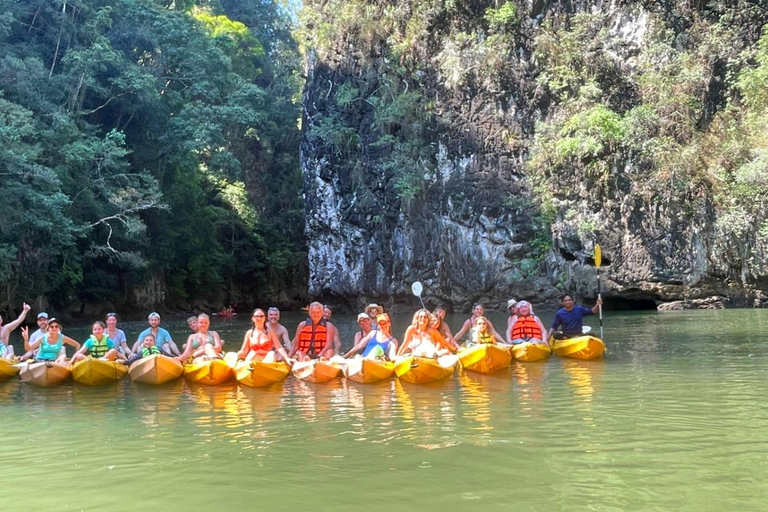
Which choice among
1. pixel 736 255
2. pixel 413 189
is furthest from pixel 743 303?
pixel 413 189

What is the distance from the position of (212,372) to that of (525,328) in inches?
194

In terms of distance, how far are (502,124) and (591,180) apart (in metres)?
3.98

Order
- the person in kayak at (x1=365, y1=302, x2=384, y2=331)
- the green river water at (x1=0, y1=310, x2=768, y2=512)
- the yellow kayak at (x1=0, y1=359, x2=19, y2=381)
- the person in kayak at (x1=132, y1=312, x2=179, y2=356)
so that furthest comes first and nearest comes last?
the person in kayak at (x1=132, y1=312, x2=179, y2=356)
the person in kayak at (x1=365, y1=302, x2=384, y2=331)
the yellow kayak at (x1=0, y1=359, x2=19, y2=381)
the green river water at (x1=0, y1=310, x2=768, y2=512)

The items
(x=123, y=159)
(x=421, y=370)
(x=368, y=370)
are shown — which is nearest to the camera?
(x=421, y=370)

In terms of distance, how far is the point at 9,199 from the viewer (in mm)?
19922

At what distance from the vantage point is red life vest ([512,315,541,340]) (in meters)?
11.9

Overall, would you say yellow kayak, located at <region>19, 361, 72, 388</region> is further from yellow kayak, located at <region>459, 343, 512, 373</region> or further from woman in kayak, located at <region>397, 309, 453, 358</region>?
yellow kayak, located at <region>459, 343, 512, 373</region>

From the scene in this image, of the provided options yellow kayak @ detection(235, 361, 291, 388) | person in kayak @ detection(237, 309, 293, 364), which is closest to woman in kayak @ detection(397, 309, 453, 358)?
person in kayak @ detection(237, 309, 293, 364)

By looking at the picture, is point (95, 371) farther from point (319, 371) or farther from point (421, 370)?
point (421, 370)

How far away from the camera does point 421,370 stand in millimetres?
9344

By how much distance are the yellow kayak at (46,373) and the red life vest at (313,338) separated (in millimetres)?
3165

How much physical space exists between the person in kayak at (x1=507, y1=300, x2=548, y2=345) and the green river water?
1.99 metres

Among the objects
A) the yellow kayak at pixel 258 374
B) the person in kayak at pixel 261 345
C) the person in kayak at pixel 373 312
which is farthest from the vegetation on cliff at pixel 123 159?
the yellow kayak at pixel 258 374

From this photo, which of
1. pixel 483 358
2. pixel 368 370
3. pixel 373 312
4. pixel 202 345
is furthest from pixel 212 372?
pixel 483 358
